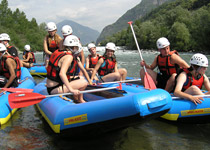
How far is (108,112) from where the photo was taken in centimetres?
303

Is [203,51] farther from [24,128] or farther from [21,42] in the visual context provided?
[21,42]

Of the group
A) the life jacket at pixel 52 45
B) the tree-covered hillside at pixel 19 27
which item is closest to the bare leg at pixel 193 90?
the life jacket at pixel 52 45

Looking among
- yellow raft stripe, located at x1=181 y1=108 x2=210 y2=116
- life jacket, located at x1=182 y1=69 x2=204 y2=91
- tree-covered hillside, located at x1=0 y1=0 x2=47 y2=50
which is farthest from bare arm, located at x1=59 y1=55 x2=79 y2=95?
tree-covered hillside, located at x1=0 y1=0 x2=47 y2=50

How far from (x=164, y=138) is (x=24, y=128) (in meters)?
2.58

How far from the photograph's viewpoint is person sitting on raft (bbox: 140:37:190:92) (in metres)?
4.84

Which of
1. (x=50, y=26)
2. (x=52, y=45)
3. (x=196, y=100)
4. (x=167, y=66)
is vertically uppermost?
(x=50, y=26)

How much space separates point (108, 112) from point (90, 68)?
14.1 feet

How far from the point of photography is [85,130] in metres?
3.33

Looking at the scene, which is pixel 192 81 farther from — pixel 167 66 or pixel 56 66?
pixel 56 66

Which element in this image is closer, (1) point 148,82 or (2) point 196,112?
(2) point 196,112

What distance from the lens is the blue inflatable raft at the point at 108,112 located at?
2840 millimetres

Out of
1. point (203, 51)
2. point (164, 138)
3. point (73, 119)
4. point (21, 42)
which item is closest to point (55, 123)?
point (73, 119)

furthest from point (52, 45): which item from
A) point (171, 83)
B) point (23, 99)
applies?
point (171, 83)

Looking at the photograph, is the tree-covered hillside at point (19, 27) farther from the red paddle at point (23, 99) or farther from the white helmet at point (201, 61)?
the white helmet at point (201, 61)
